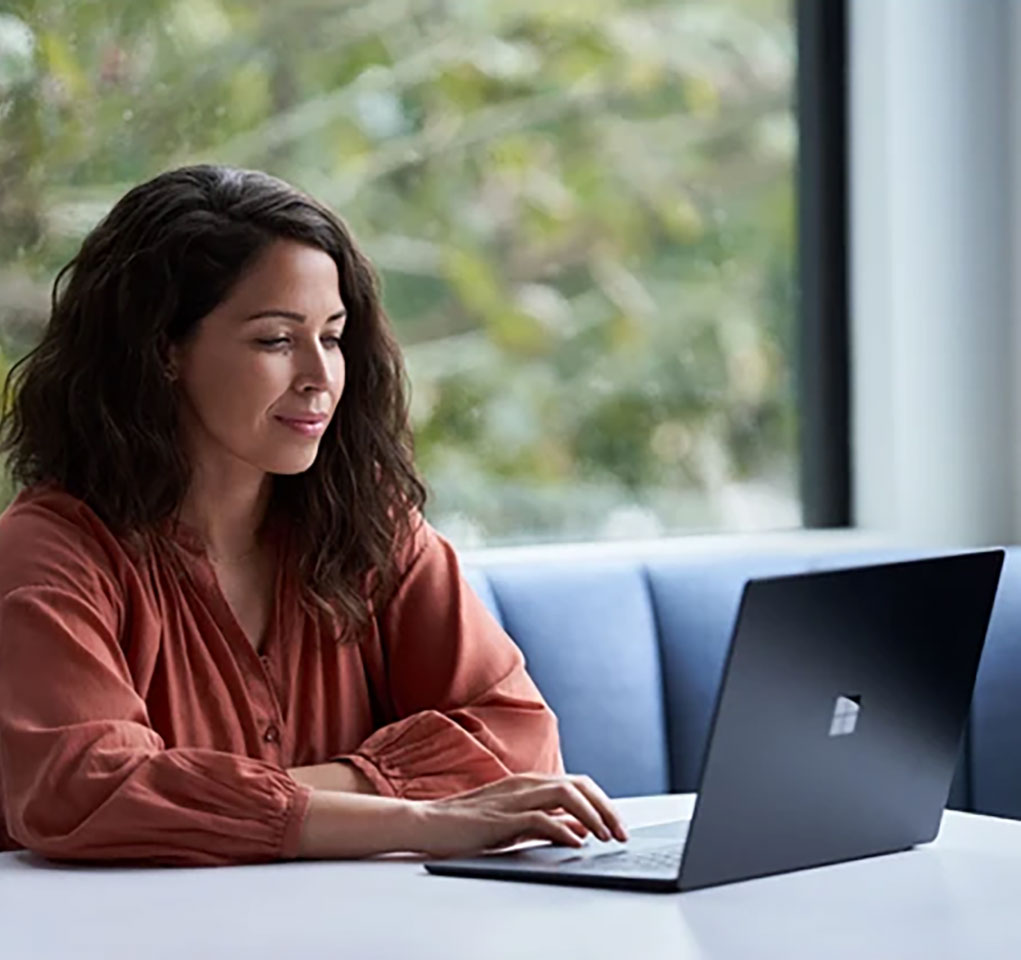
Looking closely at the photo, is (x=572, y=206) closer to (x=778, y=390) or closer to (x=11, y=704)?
(x=778, y=390)

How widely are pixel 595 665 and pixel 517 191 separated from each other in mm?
750

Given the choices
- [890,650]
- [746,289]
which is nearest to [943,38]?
[746,289]

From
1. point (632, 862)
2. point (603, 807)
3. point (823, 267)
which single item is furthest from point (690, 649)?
point (632, 862)

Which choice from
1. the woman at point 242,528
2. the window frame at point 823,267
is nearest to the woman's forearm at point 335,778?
the woman at point 242,528

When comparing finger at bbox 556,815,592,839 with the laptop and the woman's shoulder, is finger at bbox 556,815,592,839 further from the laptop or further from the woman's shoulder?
the woman's shoulder

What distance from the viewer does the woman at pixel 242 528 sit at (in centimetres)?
202

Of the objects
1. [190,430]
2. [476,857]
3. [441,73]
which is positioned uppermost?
[441,73]

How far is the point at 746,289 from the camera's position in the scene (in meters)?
3.28

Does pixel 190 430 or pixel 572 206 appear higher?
pixel 572 206

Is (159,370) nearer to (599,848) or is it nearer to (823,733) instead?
(599,848)

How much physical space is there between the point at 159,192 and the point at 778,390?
1401 mm

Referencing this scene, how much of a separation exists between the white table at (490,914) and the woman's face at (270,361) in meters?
0.46

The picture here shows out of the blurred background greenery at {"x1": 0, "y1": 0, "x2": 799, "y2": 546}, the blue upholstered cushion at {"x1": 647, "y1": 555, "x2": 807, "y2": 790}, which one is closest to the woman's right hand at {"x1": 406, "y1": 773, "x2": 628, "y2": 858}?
the blue upholstered cushion at {"x1": 647, "y1": 555, "x2": 807, "y2": 790}

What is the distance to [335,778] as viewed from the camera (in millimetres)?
2021
